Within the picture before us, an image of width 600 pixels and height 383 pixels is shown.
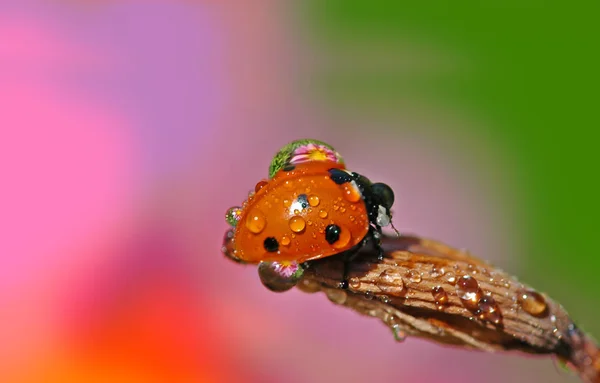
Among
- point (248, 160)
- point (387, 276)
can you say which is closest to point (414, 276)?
point (387, 276)

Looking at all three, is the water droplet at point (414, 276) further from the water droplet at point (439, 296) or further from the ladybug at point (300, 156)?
the ladybug at point (300, 156)

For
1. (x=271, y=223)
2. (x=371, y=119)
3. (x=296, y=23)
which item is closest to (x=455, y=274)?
(x=271, y=223)

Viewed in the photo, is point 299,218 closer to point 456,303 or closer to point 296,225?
point 296,225

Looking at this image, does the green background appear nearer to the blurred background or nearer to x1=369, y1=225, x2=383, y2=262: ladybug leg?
the blurred background

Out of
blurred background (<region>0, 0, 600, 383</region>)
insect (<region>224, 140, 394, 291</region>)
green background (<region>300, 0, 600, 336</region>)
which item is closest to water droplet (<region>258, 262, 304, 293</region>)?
insect (<region>224, 140, 394, 291</region>)

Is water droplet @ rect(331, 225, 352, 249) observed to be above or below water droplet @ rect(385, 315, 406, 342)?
above

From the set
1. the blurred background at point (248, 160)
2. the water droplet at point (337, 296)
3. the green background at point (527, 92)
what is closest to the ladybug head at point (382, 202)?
the water droplet at point (337, 296)

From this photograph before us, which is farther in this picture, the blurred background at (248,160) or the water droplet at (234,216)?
the blurred background at (248,160)

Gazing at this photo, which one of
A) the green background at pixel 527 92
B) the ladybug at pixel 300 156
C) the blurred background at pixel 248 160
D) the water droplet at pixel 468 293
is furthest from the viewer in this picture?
the green background at pixel 527 92
